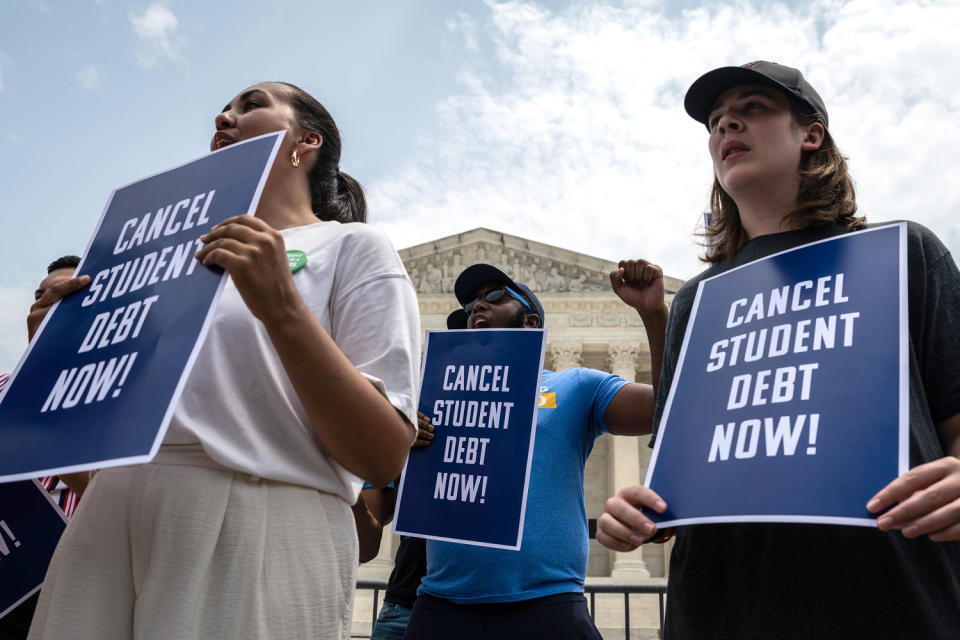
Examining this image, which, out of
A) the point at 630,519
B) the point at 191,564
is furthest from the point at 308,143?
the point at 630,519

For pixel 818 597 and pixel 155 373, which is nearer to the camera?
pixel 155 373

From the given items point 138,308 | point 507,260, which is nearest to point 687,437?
point 138,308

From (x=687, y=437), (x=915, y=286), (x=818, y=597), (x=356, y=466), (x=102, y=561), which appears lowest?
(x=102, y=561)

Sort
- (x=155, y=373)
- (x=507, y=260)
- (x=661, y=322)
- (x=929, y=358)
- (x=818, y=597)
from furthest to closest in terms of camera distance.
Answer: (x=507, y=260) < (x=661, y=322) < (x=929, y=358) < (x=818, y=597) < (x=155, y=373)

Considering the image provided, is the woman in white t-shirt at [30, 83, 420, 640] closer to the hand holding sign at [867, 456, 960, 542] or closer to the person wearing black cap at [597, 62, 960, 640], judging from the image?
the person wearing black cap at [597, 62, 960, 640]

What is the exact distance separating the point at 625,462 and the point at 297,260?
2407 cm

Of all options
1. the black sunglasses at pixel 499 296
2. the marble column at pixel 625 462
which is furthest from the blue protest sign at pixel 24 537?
the marble column at pixel 625 462

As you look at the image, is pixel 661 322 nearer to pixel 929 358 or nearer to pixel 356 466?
pixel 929 358

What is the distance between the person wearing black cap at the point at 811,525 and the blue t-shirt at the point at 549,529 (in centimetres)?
102

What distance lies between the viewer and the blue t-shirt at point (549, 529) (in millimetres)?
2770

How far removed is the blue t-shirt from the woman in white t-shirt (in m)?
1.30

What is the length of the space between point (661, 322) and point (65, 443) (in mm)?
1893

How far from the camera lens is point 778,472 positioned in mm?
1352

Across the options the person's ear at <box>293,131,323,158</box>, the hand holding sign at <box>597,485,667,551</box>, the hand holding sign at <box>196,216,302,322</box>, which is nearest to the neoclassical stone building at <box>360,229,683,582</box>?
the person's ear at <box>293,131,323,158</box>
